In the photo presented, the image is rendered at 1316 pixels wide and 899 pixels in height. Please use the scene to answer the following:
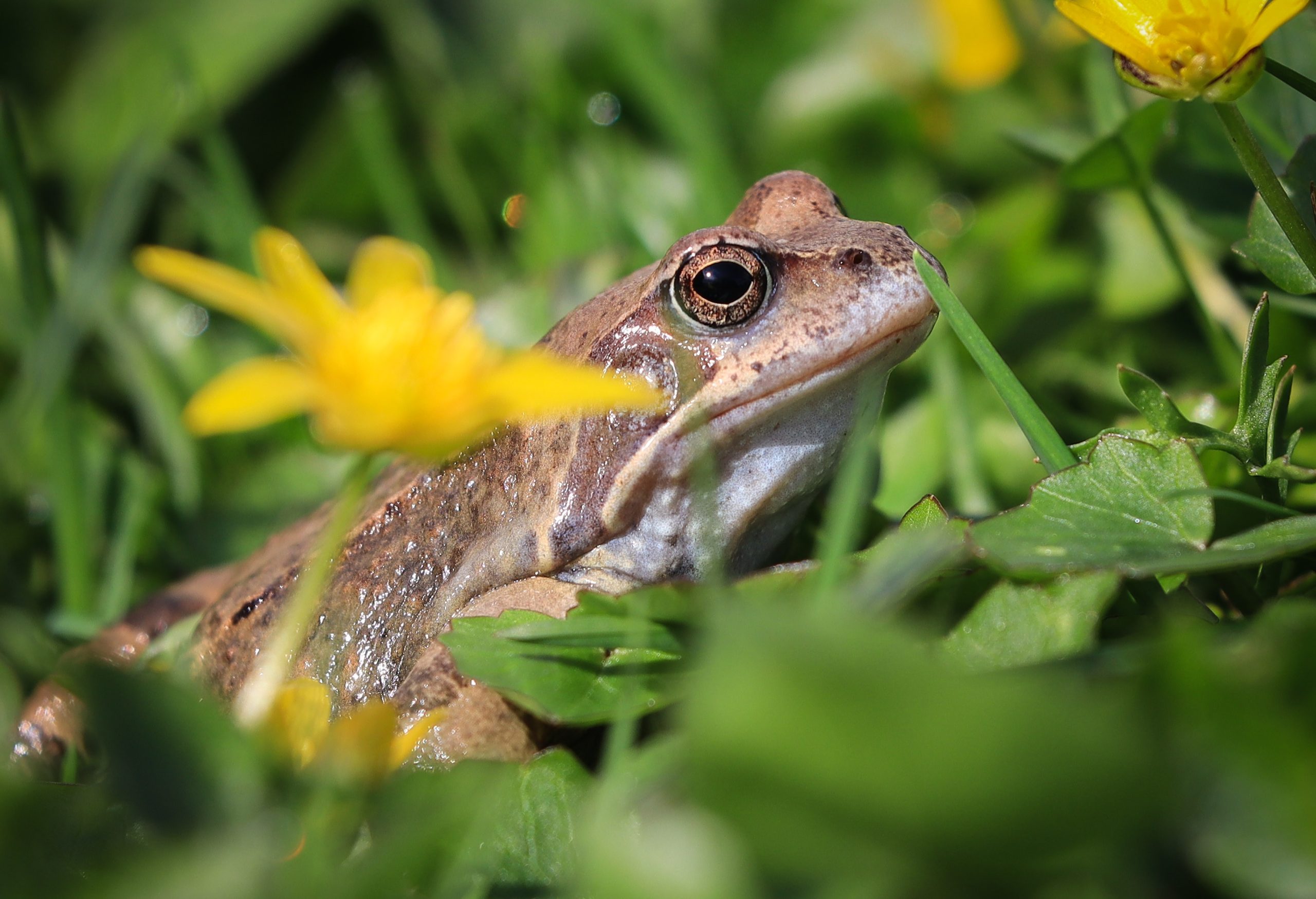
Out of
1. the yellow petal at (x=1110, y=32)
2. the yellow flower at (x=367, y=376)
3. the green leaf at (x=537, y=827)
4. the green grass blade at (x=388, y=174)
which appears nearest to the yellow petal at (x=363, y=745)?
the green leaf at (x=537, y=827)

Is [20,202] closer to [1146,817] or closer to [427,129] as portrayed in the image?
[427,129]

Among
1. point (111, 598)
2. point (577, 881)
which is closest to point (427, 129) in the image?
point (111, 598)

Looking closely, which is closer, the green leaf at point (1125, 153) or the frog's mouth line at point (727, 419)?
the frog's mouth line at point (727, 419)

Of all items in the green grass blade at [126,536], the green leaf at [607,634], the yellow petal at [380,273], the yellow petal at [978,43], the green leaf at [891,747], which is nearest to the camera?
→ the green leaf at [891,747]

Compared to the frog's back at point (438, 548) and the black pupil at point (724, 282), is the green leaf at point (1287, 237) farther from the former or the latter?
the frog's back at point (438, 548)

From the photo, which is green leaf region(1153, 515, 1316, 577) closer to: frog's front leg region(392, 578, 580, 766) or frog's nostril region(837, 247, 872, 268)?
frog's nostril region(837, 247, 872, 268)

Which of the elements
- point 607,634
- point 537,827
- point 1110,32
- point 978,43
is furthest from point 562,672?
point 978,43
